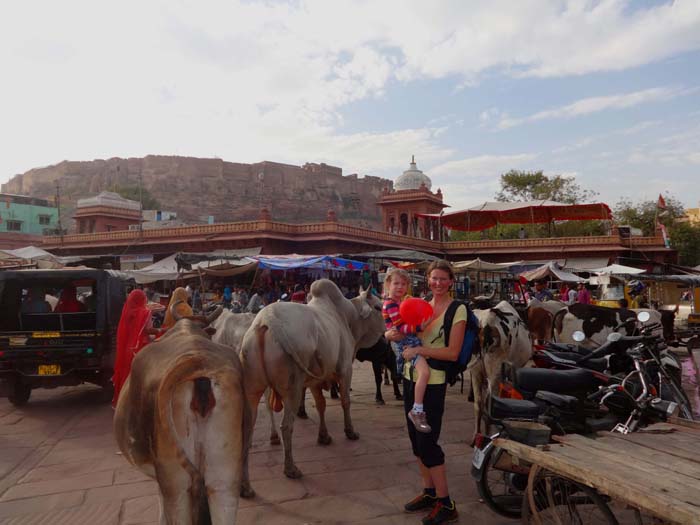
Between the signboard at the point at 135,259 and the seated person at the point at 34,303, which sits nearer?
the seated person at the point at 34,303

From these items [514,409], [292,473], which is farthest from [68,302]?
[514,409]

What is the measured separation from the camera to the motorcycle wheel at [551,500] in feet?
10.0

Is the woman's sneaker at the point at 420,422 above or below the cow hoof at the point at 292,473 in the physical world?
above

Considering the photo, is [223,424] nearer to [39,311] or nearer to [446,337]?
[446,337]

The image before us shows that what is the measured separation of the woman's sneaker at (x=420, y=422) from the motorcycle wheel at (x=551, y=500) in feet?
2.24

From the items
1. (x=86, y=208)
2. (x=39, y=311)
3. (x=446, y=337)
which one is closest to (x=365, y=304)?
(x=446, y=337)

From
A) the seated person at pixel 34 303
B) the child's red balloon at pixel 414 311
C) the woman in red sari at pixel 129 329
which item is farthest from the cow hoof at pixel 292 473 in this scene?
the seated person at pixel 34 303

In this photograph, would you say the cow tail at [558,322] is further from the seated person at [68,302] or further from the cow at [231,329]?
the seated person at [68,302]

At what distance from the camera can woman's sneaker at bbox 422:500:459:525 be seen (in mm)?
3457

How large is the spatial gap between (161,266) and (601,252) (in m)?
22.0

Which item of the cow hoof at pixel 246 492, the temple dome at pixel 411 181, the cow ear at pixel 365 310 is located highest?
the temple dome at pixel 411 181

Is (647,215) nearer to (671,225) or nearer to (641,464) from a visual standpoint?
(671,225)

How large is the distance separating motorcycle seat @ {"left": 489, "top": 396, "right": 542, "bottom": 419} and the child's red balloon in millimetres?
846

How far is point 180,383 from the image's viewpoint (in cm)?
239
